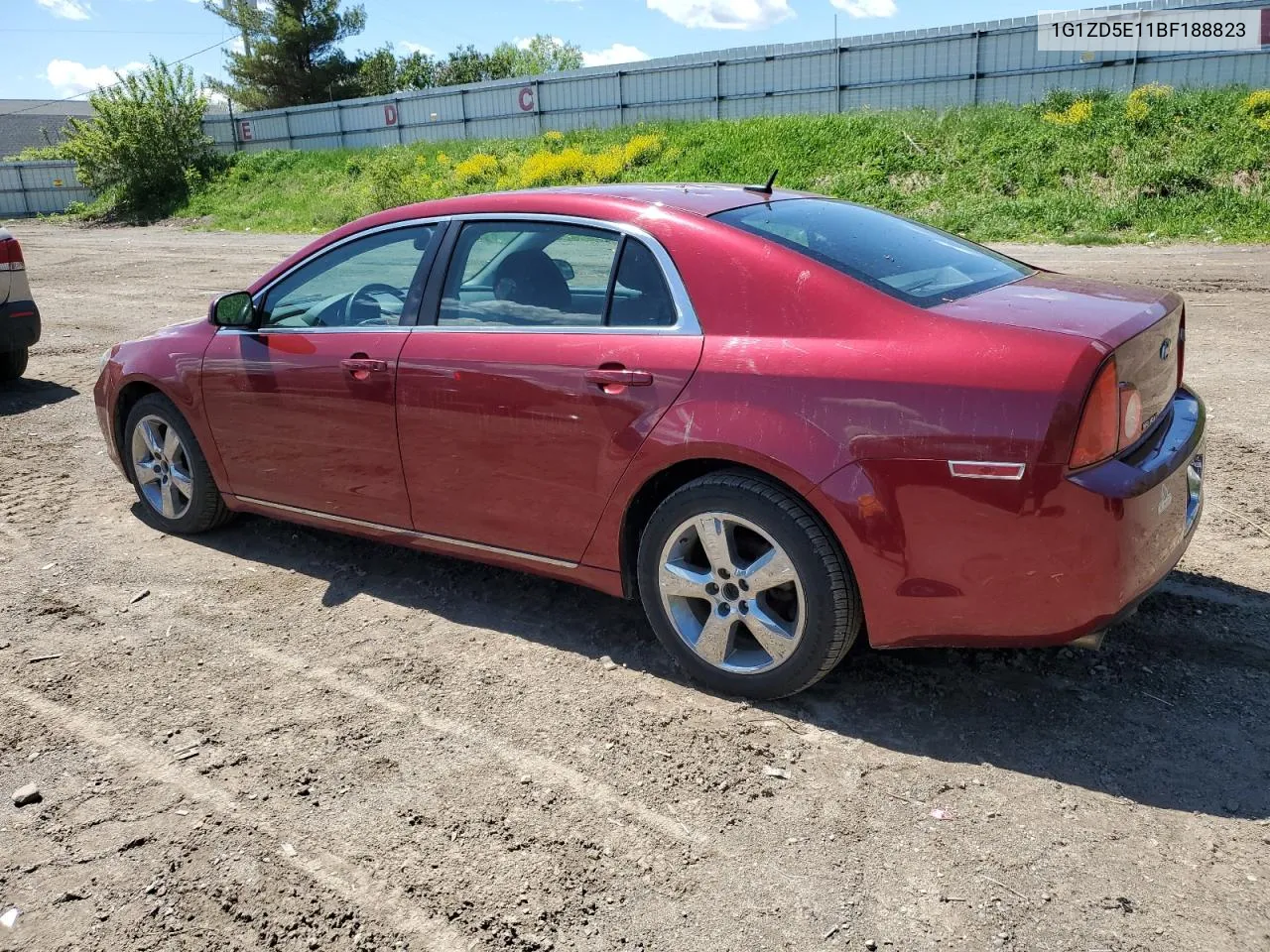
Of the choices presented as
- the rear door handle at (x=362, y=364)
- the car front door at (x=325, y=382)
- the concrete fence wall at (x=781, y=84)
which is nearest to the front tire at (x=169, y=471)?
the car front door at (x=325, y=382)

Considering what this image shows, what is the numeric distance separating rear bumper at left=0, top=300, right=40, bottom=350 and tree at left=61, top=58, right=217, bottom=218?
105ft

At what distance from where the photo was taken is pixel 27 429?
25.6 ft

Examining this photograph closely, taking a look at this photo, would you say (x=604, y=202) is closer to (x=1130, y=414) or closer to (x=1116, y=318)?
(x=1116, y=318)

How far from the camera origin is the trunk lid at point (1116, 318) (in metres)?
2.99

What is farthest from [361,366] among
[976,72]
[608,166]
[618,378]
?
[608,166]

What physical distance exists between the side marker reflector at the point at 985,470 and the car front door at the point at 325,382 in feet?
7.22

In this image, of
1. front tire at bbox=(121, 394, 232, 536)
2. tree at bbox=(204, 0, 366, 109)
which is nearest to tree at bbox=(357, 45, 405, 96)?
tree at bbox=(204, 0, 366, 109)

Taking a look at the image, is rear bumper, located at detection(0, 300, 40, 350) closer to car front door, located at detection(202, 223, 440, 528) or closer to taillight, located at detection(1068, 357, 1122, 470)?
car front door, located at detection(202, 223, 440, 528)

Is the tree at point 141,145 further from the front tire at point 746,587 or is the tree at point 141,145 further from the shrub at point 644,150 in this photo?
the front tire at point 746,587

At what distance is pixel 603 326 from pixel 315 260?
1691 millimetres

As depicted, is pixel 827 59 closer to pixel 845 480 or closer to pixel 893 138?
pixel 893 138

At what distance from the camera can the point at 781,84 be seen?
28.6 metres

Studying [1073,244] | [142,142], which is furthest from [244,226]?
[1073,244]

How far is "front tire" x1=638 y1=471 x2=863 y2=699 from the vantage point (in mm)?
3213
